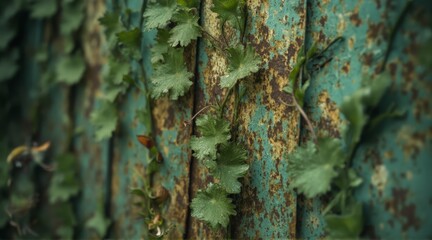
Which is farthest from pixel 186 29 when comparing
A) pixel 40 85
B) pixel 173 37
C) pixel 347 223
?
pixel 40 85

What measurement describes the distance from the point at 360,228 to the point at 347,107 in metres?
0.25

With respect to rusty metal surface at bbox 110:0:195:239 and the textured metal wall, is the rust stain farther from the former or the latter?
rusty metal surface at bbox 110:0:195:239

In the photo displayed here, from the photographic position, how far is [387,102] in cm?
102

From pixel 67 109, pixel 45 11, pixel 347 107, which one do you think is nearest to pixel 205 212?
pixel 347 107

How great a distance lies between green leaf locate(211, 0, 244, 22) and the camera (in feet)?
4.02

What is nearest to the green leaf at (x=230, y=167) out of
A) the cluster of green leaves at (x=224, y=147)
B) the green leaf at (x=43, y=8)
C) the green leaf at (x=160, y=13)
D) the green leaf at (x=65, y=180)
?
the cluster of green leaves at (x=224, y=147)

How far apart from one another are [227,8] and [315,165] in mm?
454

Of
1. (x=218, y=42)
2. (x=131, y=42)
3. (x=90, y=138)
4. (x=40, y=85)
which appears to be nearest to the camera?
(x=218, y=42)

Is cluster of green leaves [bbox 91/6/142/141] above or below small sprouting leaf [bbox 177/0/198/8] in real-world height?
below

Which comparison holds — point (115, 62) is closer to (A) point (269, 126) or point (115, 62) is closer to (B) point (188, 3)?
(B) point (188, 3)

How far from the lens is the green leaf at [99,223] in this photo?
1.69 m

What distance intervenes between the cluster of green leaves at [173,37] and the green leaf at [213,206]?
281 millimetres

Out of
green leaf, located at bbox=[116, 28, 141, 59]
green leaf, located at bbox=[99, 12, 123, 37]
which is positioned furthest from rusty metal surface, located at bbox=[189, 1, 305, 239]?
green leaf, located at bbox=[99, 12, 123, 37]

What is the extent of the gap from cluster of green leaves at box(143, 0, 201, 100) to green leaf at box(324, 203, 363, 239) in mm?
531
